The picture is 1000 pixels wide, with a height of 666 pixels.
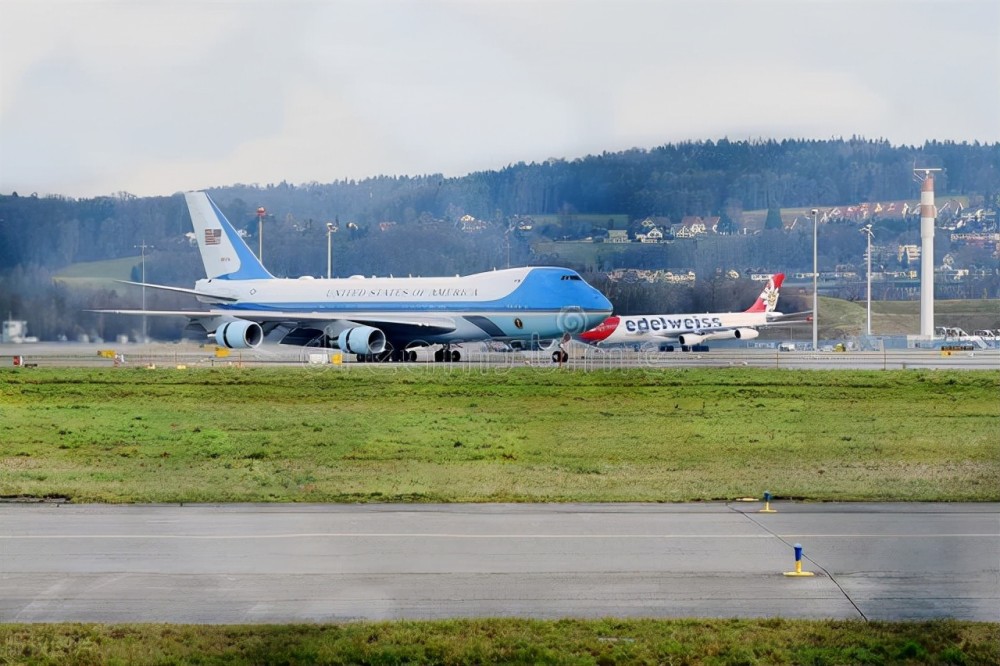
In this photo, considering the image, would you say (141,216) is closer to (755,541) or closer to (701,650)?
(755,541)

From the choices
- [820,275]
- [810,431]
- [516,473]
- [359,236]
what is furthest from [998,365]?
[516,473]

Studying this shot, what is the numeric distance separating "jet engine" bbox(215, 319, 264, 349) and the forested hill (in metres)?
23.3

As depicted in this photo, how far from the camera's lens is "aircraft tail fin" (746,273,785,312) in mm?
59475

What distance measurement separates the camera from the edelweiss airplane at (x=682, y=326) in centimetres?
7838

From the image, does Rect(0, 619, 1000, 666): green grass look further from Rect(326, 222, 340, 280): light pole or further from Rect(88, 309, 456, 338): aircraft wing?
Rect(88, 309, 456, 338): aircraft wing

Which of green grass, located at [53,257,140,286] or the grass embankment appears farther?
green grass, located at [53,257,140,286]

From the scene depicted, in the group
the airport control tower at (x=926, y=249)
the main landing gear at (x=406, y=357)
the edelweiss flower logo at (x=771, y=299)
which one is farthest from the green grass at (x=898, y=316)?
the main landing gear at (x=406, y=357)

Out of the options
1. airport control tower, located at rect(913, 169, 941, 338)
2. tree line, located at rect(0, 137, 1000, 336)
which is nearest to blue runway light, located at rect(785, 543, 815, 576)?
tree line, located at rect(0, 137, 1000, 336)

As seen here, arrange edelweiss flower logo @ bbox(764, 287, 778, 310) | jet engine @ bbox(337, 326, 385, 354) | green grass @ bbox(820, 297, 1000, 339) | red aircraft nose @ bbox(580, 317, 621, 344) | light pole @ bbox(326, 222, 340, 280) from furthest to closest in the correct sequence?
green grass @ bbox(820, 297, 1000, 339), red aircraft nose @ bbox(580, 317, 621, 344), edelweiss flower logo @ bbox(764, 287, 778, 310), jet engine @ bbox(337, 326, 385, 354), light pole @ bbox(326, 222, 340, 280)

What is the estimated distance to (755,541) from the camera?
18500mm

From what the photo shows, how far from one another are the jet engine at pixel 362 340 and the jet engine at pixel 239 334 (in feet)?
15.2

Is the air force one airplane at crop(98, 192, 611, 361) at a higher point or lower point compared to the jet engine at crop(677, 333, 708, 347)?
higher

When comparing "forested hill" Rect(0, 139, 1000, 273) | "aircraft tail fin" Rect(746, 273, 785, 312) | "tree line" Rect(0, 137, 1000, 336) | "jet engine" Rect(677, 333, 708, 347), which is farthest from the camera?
"jet engine" Rect(677, 333, 708, 347)

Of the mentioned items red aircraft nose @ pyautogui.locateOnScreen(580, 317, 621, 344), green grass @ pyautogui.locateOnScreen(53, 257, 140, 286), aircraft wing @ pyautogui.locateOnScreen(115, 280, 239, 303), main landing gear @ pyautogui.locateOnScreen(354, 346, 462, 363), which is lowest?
main landing gear @ pyautogui.locateOnScreen(354, 346, 462, 363)
